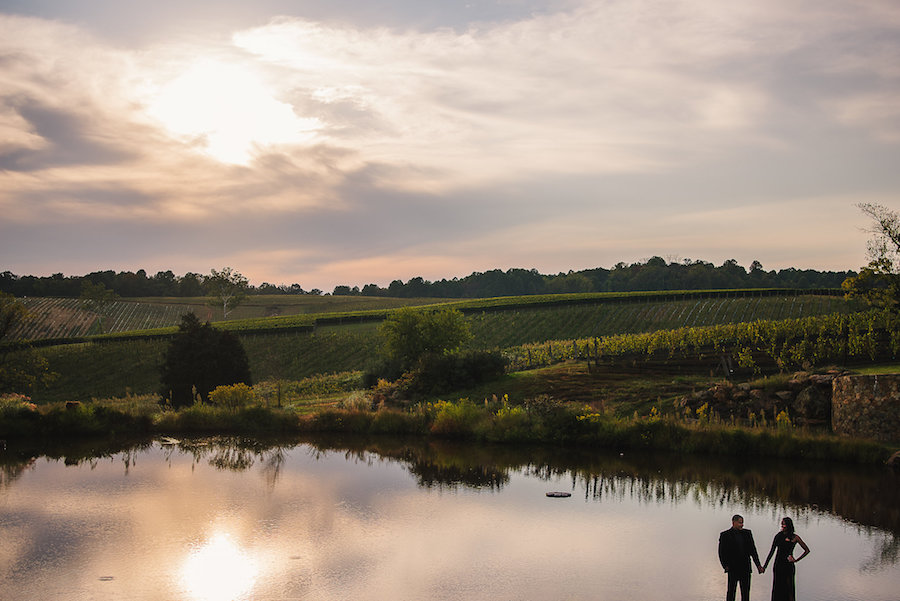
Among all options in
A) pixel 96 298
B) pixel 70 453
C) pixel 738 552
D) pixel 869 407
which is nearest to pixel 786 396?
pixel 869 407

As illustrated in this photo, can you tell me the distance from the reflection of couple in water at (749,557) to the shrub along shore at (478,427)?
622 inches

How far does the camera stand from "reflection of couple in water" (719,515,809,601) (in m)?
12.3

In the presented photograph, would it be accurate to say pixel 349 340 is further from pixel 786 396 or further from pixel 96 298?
pixel 96 298

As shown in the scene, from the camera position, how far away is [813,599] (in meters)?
14.1

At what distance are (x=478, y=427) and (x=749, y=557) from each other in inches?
808

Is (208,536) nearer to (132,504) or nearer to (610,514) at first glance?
(132,504)

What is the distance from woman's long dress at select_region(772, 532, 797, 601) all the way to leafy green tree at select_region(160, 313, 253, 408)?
119 feet

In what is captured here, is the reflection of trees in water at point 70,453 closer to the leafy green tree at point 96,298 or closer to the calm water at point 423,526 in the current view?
the calm water at point 423,526

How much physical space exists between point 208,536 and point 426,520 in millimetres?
5337

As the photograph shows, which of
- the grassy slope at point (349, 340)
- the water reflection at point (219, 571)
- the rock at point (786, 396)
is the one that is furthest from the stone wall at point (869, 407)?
the grassy slope at point (349, 340)

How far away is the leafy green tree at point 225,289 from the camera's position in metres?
132

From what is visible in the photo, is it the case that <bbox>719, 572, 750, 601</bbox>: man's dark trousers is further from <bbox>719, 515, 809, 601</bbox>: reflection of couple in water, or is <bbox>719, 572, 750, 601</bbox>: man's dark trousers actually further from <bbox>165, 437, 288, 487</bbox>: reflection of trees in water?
<bbox>165, 437, 288, 487</bbox>: reflection of trees in water

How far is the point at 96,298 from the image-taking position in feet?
390

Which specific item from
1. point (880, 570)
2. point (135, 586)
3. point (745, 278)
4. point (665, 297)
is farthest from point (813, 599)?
point (745, 278)
